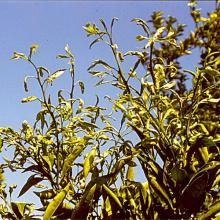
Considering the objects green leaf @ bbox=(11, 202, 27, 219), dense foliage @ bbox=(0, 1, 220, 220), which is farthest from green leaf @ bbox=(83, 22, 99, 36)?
green leaf @ bbox=(11, 202, 27, 219)

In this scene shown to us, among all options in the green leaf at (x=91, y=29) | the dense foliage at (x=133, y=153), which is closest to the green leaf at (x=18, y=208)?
the dense foliage at (x=133, y=153)

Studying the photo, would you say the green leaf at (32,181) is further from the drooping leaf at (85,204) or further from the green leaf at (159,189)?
the green leaf at (159,189)

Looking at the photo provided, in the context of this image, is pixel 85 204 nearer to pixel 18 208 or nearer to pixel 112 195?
pixel 112 195

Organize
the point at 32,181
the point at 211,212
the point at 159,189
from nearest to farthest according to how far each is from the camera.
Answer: the point at 211,212, the point at 159,189, the point at 32,181

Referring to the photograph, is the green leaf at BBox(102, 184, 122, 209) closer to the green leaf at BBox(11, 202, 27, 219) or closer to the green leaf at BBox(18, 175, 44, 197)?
the green leaf at BBox(18, 175, 44, 197)

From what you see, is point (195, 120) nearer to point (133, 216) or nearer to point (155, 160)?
point (155, 160)

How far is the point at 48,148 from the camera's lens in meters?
1.98

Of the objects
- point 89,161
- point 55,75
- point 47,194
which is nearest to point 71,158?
point 89,161

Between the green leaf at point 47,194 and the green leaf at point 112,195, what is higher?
the green leaf at point 47,194

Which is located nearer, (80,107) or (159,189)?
(159,189)

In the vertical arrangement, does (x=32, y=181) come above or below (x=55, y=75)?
below

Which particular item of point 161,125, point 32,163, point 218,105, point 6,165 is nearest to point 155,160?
point 161,125

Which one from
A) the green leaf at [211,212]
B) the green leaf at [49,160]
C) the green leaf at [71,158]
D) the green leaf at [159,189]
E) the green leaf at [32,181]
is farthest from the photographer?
the green leaf at [32,181]

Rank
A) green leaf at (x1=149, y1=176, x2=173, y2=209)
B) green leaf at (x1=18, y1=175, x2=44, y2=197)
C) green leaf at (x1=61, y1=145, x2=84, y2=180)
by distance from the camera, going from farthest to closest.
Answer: green leaf at (x1=18, y1=175, x2=44, y2=197) → green leaf at (x1=61, y1=145, x2=84, y2=180) → green leaf at (x1=149, y1=176, x2=173, y2=209)
